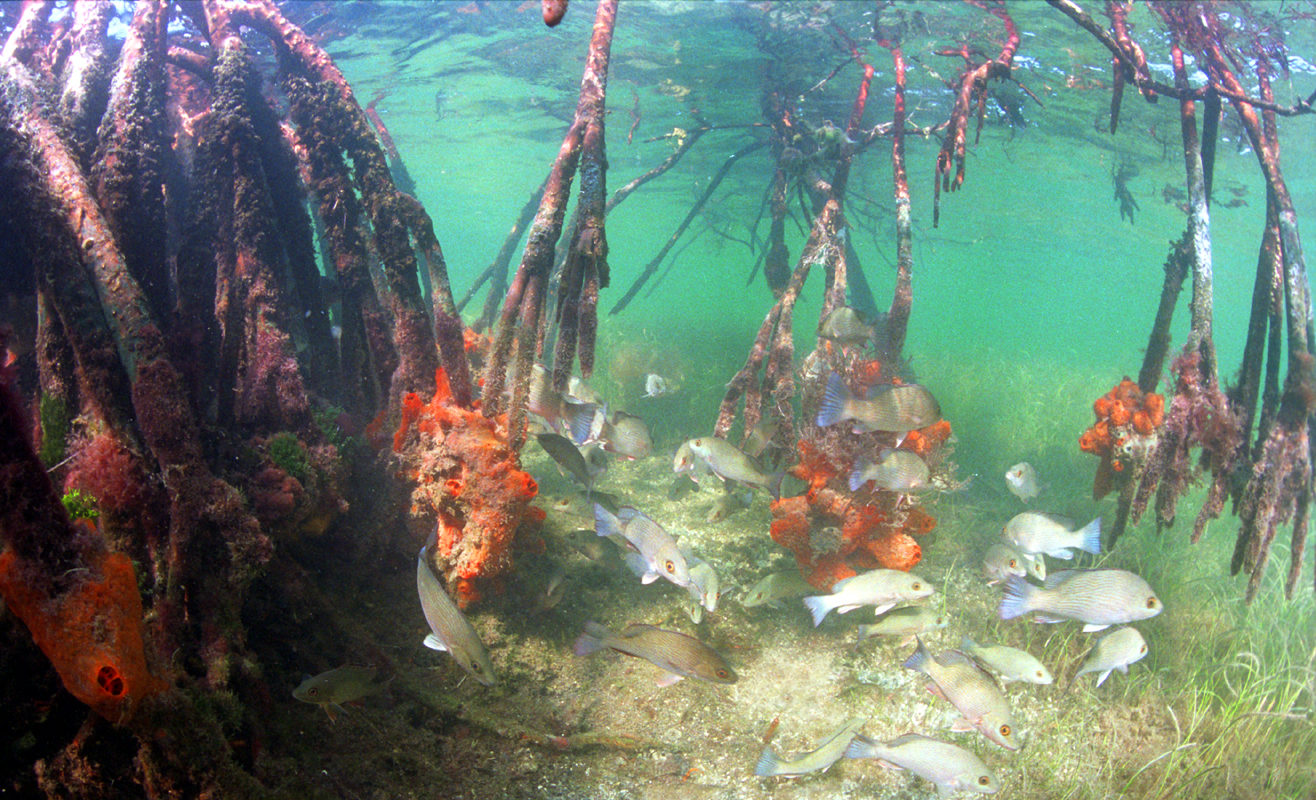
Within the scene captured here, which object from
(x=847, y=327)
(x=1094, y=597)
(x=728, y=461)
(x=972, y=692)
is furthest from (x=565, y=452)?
(x=1094, y=597)

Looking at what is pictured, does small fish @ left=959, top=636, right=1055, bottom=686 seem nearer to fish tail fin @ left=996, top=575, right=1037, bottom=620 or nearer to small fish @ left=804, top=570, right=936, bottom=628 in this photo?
fish tail fin @ left=996, top=575, right=1037, bottom=620

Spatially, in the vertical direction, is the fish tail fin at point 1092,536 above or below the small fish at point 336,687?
below

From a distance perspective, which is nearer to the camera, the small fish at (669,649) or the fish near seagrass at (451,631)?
the fish near seagrass at (451,631)

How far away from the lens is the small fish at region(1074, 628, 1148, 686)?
12.5 feet

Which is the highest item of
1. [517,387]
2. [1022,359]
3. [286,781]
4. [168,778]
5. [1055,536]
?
[517,387]

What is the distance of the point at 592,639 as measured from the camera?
301cm

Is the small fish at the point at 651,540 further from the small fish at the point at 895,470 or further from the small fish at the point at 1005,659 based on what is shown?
the small fish at the point at 1005,659

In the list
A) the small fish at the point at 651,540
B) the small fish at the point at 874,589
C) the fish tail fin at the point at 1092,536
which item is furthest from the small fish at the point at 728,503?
the fish tail fin at the point at 1092,536

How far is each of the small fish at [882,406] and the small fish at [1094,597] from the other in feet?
4.57

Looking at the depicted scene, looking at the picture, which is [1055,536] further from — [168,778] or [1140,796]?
[168,778]

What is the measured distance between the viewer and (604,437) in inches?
193

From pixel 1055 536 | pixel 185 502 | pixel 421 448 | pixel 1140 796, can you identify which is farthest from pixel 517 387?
pixel 1140 796

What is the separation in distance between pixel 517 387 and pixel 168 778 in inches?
102

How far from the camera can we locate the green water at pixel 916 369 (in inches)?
154
